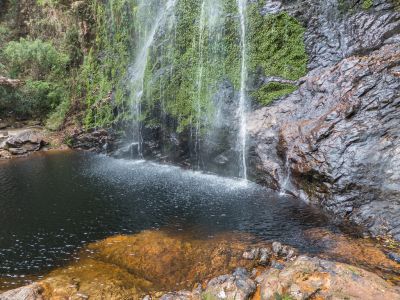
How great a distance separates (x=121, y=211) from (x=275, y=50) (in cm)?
1187

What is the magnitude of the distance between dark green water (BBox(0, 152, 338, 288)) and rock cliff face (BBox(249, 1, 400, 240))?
51.7 inches

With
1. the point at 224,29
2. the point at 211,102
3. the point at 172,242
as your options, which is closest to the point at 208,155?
the point at 211,102

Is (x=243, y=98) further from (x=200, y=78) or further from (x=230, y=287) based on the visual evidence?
(x=230, y=287)

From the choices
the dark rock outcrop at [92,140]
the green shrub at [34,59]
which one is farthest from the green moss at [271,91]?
the green shrub at [34,59]

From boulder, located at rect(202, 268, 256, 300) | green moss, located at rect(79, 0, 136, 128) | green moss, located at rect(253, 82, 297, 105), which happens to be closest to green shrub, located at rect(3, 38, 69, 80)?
green moss, located at rect(79, 0, 136, 128)

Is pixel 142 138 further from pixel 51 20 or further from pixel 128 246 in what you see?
pixel 51 20

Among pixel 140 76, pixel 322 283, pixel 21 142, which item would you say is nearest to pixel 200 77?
pixel 140 76

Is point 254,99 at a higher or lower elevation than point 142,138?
higher

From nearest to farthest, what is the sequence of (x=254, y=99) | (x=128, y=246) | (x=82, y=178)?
1. (x=128, y=246)
2. (x=254, y=99)
3. (x=82, y=178)

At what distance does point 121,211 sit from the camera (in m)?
13.5

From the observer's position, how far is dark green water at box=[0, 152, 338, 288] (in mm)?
10516

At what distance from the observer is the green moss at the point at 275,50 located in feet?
54.5

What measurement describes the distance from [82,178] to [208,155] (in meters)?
7.76

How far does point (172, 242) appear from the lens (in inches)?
416
